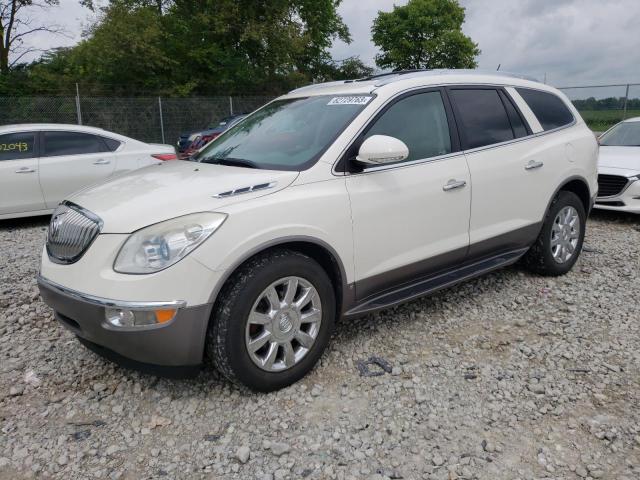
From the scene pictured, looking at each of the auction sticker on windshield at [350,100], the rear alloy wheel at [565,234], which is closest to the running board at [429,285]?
the rear alloy wheel at [565,234]

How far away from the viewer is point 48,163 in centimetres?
716

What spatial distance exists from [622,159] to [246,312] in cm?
662

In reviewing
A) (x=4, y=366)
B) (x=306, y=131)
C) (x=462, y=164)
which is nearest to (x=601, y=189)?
(x=462, y=164)

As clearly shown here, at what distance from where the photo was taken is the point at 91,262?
2.60m

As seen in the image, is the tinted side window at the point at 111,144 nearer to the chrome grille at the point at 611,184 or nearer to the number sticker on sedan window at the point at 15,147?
the number sticker on sedan window at the point at 15,147

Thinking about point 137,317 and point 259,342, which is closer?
point 137,317

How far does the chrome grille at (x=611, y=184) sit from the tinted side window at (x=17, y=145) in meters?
7.71

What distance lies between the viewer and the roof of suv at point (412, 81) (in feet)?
11.7

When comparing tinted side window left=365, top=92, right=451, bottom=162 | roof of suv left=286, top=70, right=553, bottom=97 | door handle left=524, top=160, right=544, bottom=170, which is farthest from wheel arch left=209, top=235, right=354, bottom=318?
door handle left=524, top=160, right=544, bottom=170

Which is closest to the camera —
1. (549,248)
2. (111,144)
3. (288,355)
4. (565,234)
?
(288,355)

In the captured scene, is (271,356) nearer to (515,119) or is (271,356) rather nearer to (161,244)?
(161,244)

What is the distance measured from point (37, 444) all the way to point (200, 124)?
16653 mm

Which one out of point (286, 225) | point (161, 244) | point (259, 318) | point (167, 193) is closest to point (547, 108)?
point (286, 225)

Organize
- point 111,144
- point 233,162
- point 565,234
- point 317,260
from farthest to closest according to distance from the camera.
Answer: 1. point 111,144
2. point 565,234
3. point 233,162
4. point 317,260
